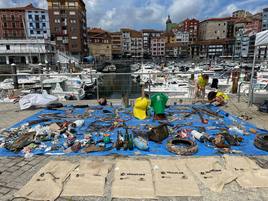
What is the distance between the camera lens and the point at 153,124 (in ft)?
17.2

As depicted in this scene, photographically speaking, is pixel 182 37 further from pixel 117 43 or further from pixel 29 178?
pixel 29 178

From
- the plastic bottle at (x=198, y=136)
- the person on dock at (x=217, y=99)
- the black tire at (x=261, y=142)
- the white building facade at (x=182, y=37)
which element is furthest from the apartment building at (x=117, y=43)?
the black tire at (x=261, y=142)

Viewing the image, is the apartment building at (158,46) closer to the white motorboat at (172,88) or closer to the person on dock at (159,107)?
the white motorboat at (172,88)

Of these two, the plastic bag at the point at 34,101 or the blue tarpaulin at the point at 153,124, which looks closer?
the blue tarpaulin at the point at 153,124

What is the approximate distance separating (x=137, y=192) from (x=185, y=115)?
390 cm

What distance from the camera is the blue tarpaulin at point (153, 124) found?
3.65m

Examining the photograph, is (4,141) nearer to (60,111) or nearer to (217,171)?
(60,111)

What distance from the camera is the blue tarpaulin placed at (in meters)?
3.65

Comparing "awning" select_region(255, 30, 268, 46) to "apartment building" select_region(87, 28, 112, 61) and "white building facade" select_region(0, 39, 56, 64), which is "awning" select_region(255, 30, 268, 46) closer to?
"white building facade" select_region(0, 39, 56, 64)

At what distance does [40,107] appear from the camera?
7.23m

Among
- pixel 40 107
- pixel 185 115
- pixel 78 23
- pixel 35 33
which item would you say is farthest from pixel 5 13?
pixel 185 115

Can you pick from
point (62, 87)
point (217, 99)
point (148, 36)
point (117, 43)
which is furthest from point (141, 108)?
point (148, 36)

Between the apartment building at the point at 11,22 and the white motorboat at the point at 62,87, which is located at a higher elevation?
the apartment building at the point at 11,22

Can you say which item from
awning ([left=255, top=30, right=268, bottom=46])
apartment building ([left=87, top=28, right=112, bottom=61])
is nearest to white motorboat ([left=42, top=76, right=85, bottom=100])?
awning ([left=255, top=30, right=268, bottom=46])
